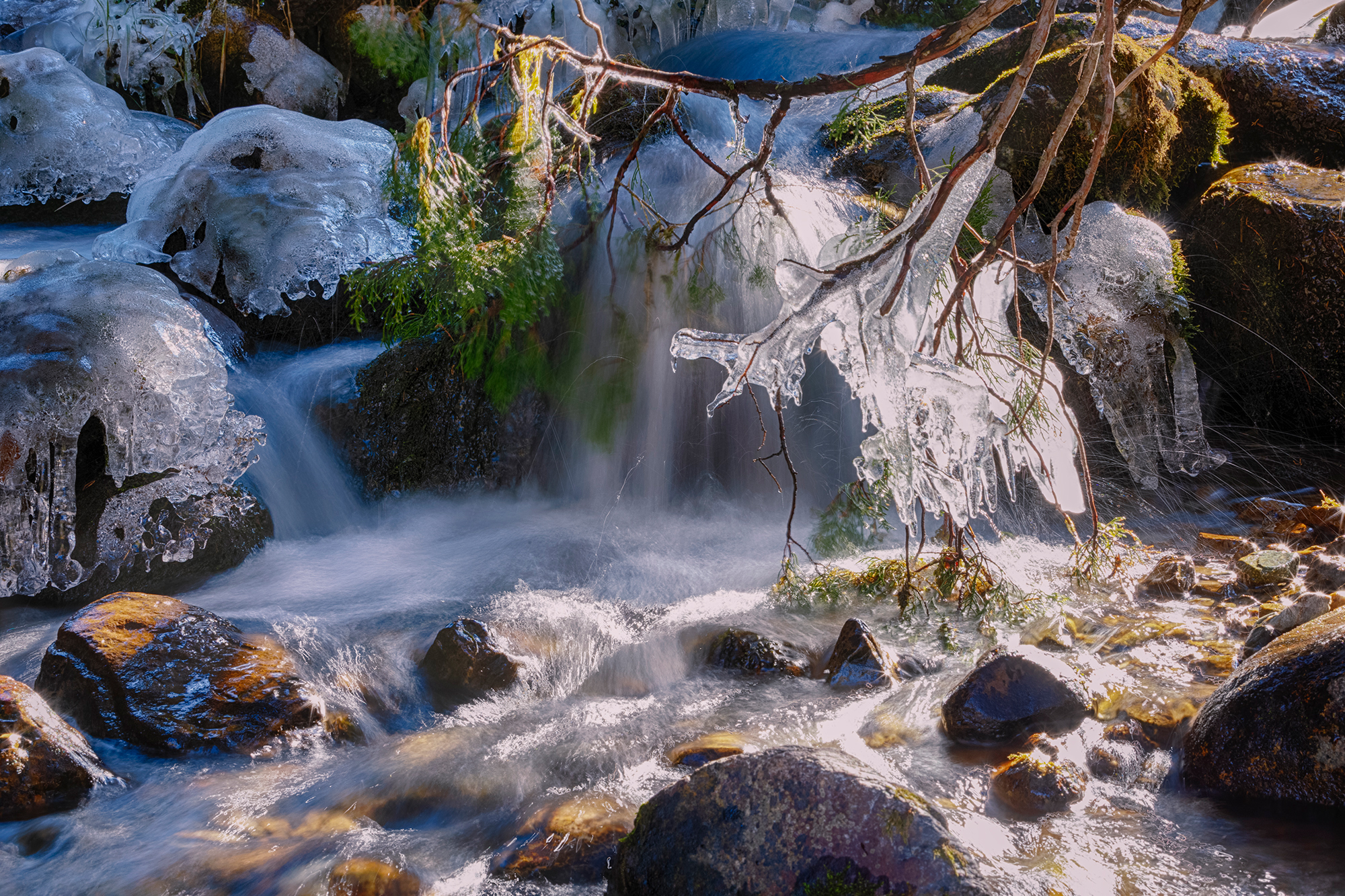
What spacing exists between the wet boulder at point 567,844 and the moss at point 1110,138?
491 cm

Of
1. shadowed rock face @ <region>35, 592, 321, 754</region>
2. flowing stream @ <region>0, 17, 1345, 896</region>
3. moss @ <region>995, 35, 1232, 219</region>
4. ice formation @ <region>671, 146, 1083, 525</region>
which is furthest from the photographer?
moss @ <region>995, 35, 1232, 219</region>

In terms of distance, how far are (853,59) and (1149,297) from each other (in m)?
5.76

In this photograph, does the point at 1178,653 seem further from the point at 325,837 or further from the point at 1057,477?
the point at 325,837

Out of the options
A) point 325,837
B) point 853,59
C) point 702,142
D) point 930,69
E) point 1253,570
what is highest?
point 853,59

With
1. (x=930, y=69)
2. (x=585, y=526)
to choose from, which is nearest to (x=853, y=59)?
(x=930, y=69)

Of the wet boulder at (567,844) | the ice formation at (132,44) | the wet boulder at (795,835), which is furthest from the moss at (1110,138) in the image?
the ice formation at (132,44)

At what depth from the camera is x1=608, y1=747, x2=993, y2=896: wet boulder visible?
1.86m

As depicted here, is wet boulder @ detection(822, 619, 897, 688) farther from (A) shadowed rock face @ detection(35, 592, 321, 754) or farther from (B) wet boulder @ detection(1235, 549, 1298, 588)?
(A) shadowed rock face @ detection(35, 592, 321, 754)

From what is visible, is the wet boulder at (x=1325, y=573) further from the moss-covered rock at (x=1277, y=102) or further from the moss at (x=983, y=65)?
the moss at (x=983, y=65)

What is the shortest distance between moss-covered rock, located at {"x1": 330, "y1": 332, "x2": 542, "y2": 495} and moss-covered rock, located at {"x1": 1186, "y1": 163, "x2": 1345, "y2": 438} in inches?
178

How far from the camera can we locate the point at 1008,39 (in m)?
7.49

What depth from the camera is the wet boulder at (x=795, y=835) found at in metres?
1.86

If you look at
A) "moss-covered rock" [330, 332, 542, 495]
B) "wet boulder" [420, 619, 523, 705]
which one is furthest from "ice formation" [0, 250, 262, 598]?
"wet boulder" [420, 619, 523, 705]

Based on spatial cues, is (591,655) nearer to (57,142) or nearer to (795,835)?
(795,835)
